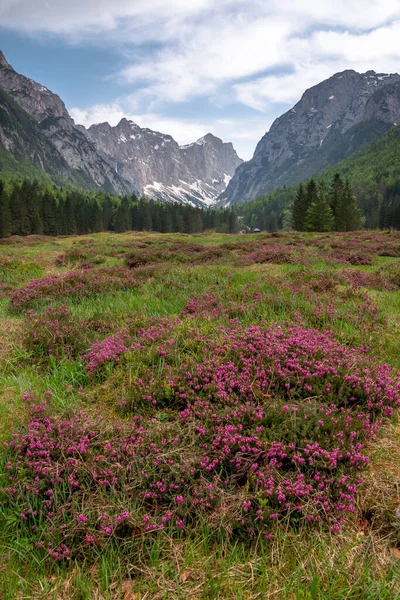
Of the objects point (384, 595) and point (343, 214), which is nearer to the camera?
point (384, 595)

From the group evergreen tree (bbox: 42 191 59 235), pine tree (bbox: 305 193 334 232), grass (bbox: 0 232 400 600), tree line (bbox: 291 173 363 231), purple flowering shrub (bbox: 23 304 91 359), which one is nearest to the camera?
grass (bbox: 0 232 400 600)

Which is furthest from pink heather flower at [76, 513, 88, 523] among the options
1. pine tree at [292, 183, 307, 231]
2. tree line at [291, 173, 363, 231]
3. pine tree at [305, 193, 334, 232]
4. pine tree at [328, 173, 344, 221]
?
pine tree at [292, 183, 307, 231]

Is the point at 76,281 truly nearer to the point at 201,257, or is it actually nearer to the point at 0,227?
the point at 201,257

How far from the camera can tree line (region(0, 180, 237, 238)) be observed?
303ft

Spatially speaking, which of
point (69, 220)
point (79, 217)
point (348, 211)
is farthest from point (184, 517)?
point (79, 217)

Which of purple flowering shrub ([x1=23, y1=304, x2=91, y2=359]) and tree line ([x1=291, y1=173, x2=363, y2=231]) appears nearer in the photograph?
purple flowering shrub ([x1=23, y1=304, x2=91, y2=359])

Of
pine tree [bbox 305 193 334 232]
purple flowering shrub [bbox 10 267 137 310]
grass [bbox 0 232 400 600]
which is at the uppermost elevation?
pine tree [bbox 305 193 334 232]

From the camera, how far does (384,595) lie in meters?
2.07

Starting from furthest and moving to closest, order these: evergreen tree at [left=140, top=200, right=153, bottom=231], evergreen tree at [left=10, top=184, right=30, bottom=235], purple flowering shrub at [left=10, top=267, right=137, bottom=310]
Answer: evergreen tree at [left=140, top=200, right=153, bottom=231]
evergreen tree at [left=10, top=184, right=30, bottom=235]
purple flowering shrub at [left=10, top=267, right=137, bottom=310]

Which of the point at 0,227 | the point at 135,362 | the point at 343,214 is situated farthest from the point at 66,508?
the point at 0,227

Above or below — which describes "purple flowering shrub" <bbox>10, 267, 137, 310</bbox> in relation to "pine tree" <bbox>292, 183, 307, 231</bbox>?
below

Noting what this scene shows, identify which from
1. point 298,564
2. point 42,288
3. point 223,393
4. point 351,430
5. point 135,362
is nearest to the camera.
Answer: point 298,564

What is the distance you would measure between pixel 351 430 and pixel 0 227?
96.8m

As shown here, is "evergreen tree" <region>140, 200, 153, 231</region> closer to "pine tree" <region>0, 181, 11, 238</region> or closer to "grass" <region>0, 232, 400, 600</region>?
"pine tree" <region>0, 181, 11, 238</region>
